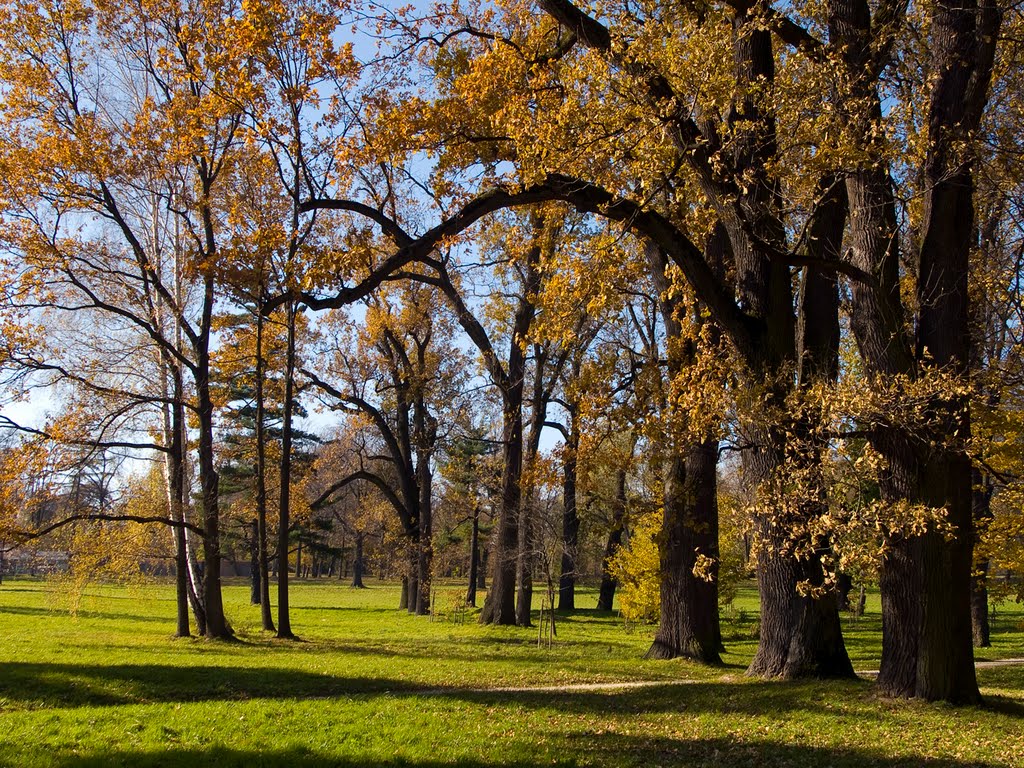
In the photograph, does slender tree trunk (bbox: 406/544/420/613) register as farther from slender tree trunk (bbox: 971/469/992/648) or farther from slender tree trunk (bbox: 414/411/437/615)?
slender tree trunk (bbox: 971/469/992/648)

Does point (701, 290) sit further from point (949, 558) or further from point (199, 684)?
point (199, 684)

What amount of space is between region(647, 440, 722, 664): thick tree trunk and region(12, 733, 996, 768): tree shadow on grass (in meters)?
6.75

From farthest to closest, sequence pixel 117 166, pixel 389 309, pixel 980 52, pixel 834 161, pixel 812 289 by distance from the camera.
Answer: pixel 389 309 → pixel 117 166 → pixel 812 289 → pixel 980 52 → pixel 834 161

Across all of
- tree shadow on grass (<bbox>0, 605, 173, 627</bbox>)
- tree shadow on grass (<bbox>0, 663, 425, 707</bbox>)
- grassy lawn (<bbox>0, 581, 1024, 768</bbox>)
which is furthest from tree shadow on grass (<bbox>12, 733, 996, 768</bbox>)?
tree shadow on grass (<bbox>0, 605, 173, 627</bbox>)

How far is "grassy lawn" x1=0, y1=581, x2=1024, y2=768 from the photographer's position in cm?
671

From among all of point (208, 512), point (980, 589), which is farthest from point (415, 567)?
point (980, 589)

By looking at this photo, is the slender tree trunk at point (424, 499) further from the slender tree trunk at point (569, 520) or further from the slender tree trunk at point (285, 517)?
the slender tree trunk at point (285, 517)

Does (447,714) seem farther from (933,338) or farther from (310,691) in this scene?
(933,338)

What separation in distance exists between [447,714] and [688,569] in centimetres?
670

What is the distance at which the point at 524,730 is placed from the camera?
789 cm

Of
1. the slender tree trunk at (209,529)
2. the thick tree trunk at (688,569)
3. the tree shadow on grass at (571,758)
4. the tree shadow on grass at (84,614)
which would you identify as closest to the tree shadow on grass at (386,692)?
the tree shadow on grass at (571,758)

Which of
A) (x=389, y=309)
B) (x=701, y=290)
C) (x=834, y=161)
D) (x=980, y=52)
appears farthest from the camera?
(x=389, y=309)

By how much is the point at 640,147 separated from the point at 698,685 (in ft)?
23.0

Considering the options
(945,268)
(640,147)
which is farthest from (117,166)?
(945,268)
